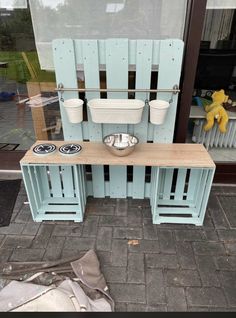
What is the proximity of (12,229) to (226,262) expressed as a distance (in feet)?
5.28

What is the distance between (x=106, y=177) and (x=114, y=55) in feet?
3.42

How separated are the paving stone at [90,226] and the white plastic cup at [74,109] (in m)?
0.81

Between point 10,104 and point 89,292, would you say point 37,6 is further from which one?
point 89,292

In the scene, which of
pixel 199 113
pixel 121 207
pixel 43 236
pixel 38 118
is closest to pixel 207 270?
pixel 121 207

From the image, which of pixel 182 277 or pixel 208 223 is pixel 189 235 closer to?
pixel 208 223

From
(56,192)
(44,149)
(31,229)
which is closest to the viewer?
(44,149)

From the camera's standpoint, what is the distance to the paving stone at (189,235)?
1.79 m

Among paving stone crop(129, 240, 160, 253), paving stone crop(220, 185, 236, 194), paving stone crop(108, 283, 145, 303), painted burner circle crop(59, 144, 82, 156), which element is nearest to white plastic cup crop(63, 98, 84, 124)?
painted burner circle crop(59, 144, 82, 156)

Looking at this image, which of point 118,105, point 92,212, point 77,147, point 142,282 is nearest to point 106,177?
point 92,212

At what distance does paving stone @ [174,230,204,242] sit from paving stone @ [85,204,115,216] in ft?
1.85

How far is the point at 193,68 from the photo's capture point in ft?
5.80

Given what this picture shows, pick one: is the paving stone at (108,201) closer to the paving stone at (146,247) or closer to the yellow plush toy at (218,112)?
the paving stone at (146,247)

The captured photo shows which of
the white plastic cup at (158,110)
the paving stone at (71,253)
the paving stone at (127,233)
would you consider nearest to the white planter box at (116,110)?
the white plastic cup at (158,110)

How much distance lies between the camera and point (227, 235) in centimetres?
182
